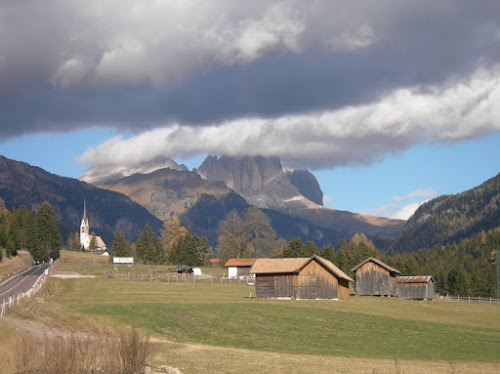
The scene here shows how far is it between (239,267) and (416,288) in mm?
44260

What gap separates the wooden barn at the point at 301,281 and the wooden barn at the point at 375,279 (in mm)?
18785

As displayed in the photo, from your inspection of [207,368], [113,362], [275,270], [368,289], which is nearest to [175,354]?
[207,368]

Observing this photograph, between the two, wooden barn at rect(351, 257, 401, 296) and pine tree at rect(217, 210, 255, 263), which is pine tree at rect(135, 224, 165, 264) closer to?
pine tree at rect(217, 210, 255, 263)

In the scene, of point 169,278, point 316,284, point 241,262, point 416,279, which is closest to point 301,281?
point 316,284

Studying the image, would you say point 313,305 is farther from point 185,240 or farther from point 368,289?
point 185,240

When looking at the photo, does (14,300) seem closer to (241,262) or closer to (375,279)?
(375,279)

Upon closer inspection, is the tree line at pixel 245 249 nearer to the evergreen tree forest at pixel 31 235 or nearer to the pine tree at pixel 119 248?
the evergreen tree forest at pixel 31 235

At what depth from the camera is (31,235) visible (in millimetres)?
144375

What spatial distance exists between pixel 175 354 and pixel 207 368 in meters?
4.89

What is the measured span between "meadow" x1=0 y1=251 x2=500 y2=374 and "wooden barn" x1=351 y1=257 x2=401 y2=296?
1268 inches

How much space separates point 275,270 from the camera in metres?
84.9

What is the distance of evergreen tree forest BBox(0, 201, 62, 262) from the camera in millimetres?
128625

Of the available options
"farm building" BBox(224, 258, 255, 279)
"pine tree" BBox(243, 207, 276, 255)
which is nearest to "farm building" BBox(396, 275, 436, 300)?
"farm building" BBox(224, 258, 255, 279)

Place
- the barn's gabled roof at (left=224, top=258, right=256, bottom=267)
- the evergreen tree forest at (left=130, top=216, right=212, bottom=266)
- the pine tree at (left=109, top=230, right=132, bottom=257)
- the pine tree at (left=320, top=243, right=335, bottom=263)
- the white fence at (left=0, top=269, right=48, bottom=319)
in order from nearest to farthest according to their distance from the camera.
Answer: the white fence at (left=0, top=269, right=48, bottom=319), the barn's gabled roof at (left=224, top=258, right=256, bottom=267), the pine tree at (left=320, top=243, right=335, bottom=263), the evergreen tree forest at (left=130, top=216, right=212, bottom=266), the pine tree at (left=109, top=230, right=132, bottom=257)
